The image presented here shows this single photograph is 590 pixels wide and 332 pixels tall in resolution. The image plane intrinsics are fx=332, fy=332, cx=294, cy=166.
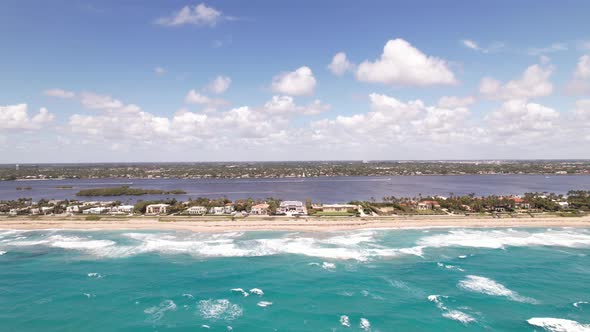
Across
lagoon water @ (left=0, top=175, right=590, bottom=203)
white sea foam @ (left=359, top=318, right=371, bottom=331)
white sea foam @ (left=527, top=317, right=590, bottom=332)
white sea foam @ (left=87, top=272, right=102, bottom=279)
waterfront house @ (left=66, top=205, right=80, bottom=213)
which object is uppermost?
waterfront house @ (left=66, top=205, right=80, bottom=213)

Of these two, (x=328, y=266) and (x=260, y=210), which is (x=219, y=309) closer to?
(x=328, y=266)

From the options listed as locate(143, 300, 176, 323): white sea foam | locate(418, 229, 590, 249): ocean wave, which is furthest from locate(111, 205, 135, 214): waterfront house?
locate(418, 229, 590, 249): ocean wave

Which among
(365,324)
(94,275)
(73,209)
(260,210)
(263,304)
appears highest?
(73,209)

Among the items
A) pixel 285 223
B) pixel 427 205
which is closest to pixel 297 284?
pixel 285 223

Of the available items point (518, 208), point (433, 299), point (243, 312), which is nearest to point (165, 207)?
point (243, 312)

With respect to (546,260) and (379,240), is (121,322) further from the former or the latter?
(546,260)

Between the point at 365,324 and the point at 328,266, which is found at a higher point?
the point at 328,266

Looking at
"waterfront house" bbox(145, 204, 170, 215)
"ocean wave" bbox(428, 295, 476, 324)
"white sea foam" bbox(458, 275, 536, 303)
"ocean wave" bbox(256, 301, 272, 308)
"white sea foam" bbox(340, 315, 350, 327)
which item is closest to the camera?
"white sea foam" bbox(340, 315, 350, 327)

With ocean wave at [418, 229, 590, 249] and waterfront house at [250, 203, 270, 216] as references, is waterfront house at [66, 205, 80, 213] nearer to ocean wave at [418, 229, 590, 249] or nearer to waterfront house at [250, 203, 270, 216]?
waterfront house at [250, 203, 270, 216]
